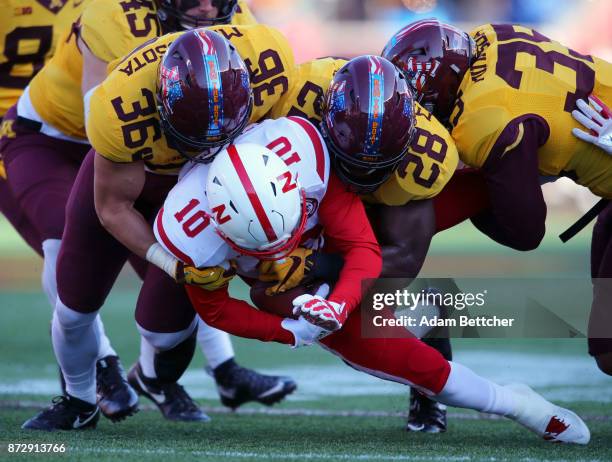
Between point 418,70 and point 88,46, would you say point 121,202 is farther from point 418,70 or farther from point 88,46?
point 418,70

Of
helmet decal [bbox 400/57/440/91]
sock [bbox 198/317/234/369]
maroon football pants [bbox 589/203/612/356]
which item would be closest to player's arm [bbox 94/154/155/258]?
helmet decal [bbox 400/57/440/91]

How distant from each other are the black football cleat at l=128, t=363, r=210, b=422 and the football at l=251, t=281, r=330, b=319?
1.13 m

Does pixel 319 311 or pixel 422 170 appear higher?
pixel 422 170

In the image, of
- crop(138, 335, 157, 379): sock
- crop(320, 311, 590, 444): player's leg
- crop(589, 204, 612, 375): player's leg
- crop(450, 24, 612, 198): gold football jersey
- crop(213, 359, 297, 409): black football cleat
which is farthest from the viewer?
crop(213, 359, 297, 409): black football cleat

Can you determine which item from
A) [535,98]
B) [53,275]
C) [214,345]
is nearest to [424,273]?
[214,345]

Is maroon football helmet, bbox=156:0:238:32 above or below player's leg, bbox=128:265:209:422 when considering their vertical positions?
above

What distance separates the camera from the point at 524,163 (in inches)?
149

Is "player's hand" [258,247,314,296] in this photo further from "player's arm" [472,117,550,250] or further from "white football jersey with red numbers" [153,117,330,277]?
"player's arm" [472,117,550,250]

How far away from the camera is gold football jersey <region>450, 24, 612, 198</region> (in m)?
3.82

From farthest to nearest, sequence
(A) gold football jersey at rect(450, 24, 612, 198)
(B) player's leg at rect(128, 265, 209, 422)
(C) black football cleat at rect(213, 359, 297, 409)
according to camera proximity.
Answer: (C) black football cleat at rect(213, 359, 297, 409) → (B) player's leg at rect(128, 265, 209, 422) → (A) gold football jersey at rect(450, 24, 612, 198)

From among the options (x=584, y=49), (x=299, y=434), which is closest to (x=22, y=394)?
(x=299, y=434)

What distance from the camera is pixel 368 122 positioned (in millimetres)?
3559

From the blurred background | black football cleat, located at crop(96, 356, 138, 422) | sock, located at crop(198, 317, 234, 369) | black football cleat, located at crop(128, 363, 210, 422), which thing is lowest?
the blurred background

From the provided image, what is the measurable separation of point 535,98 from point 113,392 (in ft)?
6.79
